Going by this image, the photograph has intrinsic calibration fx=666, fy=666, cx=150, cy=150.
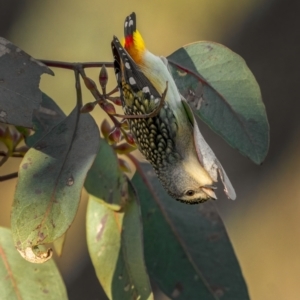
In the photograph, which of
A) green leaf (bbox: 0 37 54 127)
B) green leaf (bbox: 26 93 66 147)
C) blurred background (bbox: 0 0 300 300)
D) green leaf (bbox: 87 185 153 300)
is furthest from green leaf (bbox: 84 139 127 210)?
blurred background (bbox: 0 0 300 300)

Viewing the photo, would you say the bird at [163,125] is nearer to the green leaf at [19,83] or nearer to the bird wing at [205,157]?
the bird wing at [205,157]

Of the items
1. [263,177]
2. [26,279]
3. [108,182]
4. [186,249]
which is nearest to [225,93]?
[108,182]

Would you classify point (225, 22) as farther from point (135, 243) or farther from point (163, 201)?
point (135, 243)

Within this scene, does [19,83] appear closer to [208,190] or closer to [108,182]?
[108,182]

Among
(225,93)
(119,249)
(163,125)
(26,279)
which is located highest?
(225,93)

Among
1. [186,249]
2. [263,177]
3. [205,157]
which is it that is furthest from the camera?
[263,177]

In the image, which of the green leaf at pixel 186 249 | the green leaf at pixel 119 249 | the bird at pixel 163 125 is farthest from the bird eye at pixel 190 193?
the green leaf at pixel 186 249

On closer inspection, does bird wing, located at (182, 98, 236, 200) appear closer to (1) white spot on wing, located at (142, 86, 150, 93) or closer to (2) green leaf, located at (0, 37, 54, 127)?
(1) white spot on wing, located at (142, 86, 150, 93)
